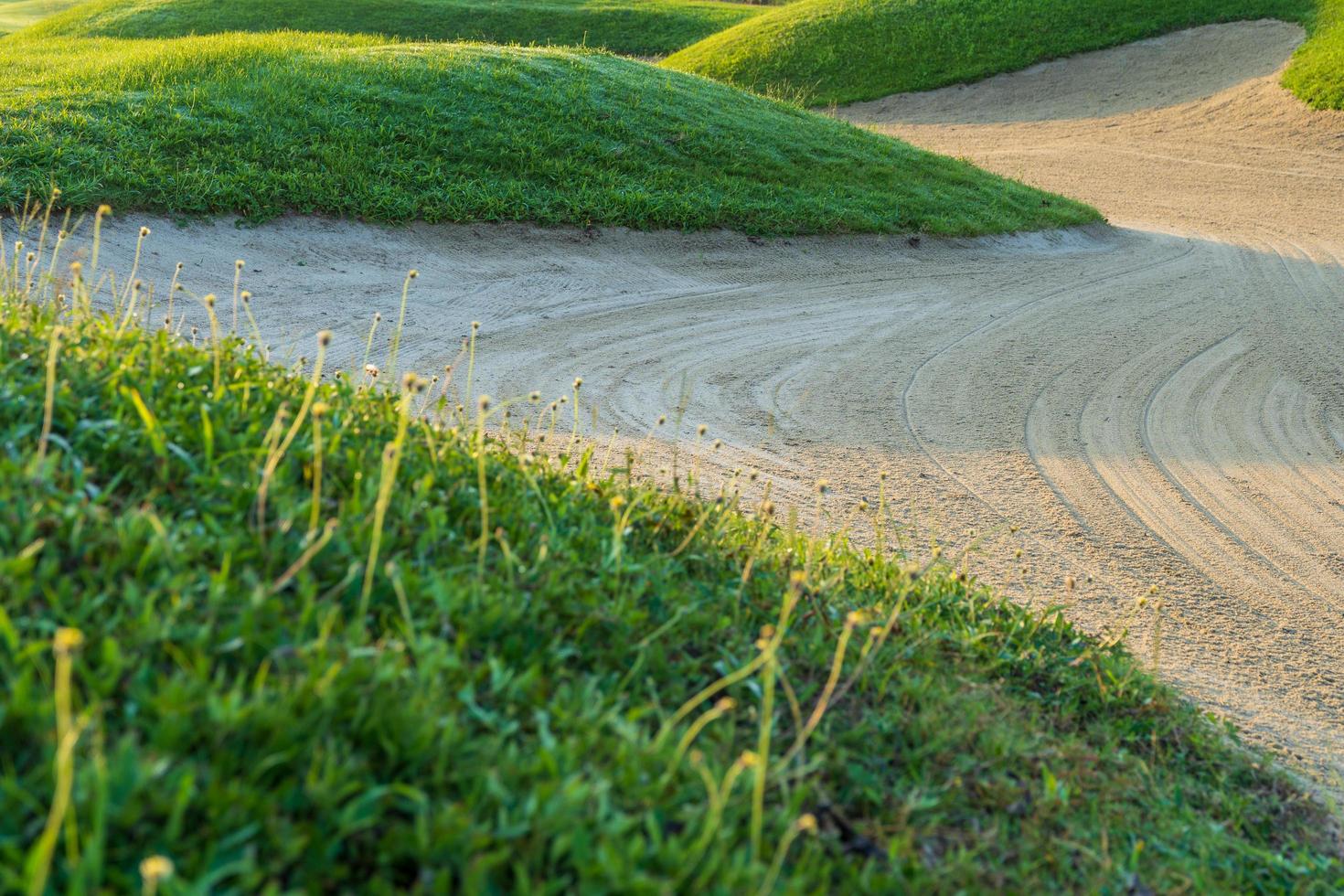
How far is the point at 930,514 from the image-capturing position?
626 cm

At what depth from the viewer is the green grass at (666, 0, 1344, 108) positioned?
24438 millimetres

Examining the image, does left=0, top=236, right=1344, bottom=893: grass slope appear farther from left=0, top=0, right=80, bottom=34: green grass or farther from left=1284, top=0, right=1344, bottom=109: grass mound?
left=0, top=0, right=80, bottom=34: green grass

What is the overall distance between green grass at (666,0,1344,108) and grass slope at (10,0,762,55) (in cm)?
437

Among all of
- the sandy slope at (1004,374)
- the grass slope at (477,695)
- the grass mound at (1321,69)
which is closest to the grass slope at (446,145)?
the sandy slope at (1004,374)

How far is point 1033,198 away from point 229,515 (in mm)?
14051

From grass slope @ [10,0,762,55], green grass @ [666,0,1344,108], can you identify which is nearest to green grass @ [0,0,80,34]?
grass slope @ [10,0,762,55]

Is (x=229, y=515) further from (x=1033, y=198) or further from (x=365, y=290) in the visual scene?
(x=1033, y=198)

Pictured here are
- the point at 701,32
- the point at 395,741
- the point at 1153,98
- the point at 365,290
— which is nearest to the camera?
the point at 395,741

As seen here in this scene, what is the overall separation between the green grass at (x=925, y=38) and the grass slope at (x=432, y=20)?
14.3 feet

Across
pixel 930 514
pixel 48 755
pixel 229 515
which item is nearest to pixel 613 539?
pixel 229 515

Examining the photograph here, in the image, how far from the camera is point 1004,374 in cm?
886

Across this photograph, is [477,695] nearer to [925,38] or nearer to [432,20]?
[925,38]

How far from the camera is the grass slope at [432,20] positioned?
79.1 ft

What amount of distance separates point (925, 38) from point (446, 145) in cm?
1793
